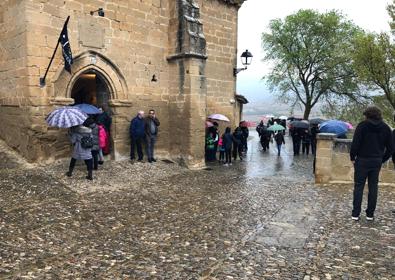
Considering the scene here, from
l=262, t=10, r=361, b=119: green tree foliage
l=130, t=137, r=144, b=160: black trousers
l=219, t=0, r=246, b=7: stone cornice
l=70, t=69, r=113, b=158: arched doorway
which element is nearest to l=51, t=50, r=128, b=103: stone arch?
l=70, t=69, r=113, b=158: arched doorway

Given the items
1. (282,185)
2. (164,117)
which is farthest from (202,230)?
(164,117)

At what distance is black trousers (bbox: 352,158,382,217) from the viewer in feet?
20.7

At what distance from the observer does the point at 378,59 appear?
2259cm

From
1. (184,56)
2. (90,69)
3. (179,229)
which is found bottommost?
(179,229)

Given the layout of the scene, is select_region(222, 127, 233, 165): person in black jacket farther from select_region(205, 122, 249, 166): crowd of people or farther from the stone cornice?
the stone cornice

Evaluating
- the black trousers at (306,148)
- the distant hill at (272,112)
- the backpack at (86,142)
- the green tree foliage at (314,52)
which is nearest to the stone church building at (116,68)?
the backpack at (86,142)

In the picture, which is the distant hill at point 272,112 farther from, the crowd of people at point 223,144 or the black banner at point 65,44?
the black banner at point 65,44

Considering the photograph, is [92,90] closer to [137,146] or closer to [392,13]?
[137,146]

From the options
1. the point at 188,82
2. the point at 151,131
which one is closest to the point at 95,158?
the point at 151,131

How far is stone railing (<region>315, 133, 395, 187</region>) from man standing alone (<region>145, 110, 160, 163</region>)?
17.0 ft

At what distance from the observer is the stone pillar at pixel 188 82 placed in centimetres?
1252

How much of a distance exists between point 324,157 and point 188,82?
5.08 m

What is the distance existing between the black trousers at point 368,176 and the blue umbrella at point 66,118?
6032 millimetres

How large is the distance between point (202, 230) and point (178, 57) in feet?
26.1
